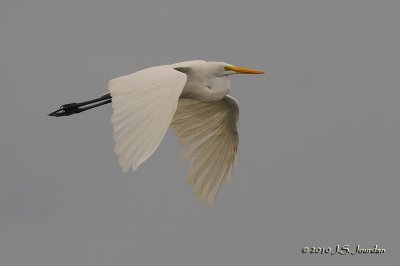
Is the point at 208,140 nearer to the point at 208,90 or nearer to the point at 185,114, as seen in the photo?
the point at 185,114

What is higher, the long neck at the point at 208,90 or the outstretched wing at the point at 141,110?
the outstretched wing at the point at 141,110

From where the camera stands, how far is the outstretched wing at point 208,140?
64.0ft

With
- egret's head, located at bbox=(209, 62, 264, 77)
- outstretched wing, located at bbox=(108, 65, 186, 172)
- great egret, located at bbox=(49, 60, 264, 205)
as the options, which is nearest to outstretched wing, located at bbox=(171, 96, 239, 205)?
great egret, located at bbox=(49, 60, 264, 205)

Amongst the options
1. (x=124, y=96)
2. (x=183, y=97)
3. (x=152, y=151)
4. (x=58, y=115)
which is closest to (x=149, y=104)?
(x=124, y=96)

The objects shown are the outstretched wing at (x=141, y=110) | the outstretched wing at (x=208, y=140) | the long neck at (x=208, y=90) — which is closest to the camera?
the outstretched wing at (x=141, y=110)

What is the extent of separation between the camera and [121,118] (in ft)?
45.3

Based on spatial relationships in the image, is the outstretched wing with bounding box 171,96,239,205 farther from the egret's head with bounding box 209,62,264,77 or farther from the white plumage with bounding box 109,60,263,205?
the egret's head with bounding box 209,62,264,77

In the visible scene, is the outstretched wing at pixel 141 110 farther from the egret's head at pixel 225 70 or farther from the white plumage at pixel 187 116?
the egret's head at pixel 225 70

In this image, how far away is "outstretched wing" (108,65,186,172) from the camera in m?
13.3

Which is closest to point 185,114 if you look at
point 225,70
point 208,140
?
point 208,140

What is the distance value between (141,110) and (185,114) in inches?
230

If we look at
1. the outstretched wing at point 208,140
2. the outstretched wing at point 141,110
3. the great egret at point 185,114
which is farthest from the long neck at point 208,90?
the outstretched wing at point 141,110

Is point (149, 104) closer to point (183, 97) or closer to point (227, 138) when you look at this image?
point (183, 97)

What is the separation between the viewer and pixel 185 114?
20.0 metres
